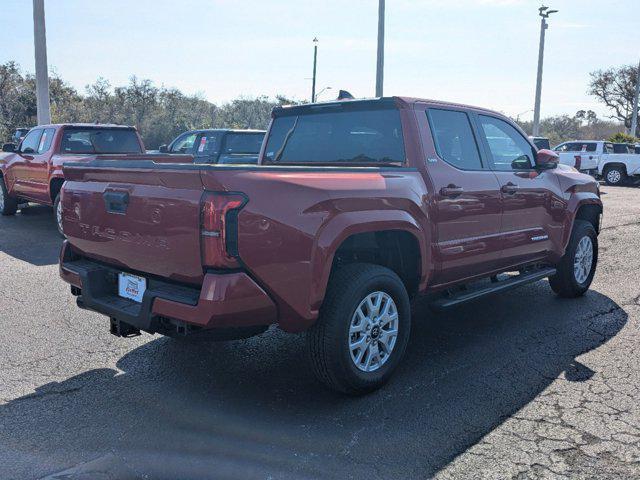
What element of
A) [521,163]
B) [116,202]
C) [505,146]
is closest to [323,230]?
[116,202]

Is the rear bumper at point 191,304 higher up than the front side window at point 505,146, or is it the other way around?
the front side window at point 505,146

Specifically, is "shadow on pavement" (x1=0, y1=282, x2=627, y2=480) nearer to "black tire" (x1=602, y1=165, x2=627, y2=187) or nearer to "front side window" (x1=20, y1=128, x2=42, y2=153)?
"front side window" (x1=20, y1=128, x2=42, y2=153)

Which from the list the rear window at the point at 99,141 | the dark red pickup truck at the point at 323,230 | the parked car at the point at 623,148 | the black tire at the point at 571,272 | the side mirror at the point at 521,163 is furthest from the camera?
the parked car at the point at 623,148

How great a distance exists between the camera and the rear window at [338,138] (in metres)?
4.63

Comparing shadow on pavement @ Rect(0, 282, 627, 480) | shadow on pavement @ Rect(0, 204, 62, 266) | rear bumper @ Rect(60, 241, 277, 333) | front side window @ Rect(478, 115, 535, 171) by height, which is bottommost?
shadow on pavement @ Rect(0, 282, 627, 480)

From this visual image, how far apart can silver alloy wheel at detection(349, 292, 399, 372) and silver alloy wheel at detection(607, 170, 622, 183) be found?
2407 centimetres

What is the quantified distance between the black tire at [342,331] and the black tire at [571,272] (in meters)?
3.16

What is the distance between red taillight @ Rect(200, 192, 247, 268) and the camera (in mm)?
3227

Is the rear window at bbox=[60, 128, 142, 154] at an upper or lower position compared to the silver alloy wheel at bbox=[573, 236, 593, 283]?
upper

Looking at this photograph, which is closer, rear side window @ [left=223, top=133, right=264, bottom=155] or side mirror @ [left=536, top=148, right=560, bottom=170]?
side mirror @ [left=536, top=148, right=560, bottom=170]

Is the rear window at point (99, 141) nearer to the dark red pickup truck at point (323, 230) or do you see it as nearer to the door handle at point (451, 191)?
the dark red pickup truck at point (323, 230)

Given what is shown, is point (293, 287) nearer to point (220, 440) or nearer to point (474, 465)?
point (220, 440)

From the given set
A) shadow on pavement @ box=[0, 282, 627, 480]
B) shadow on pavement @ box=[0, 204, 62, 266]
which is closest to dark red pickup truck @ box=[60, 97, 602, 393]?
shadow on pavement @ box=[0, 282, 627, 480]

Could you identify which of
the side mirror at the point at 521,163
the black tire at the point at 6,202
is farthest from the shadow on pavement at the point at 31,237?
the side mirror at the point at 521,163
